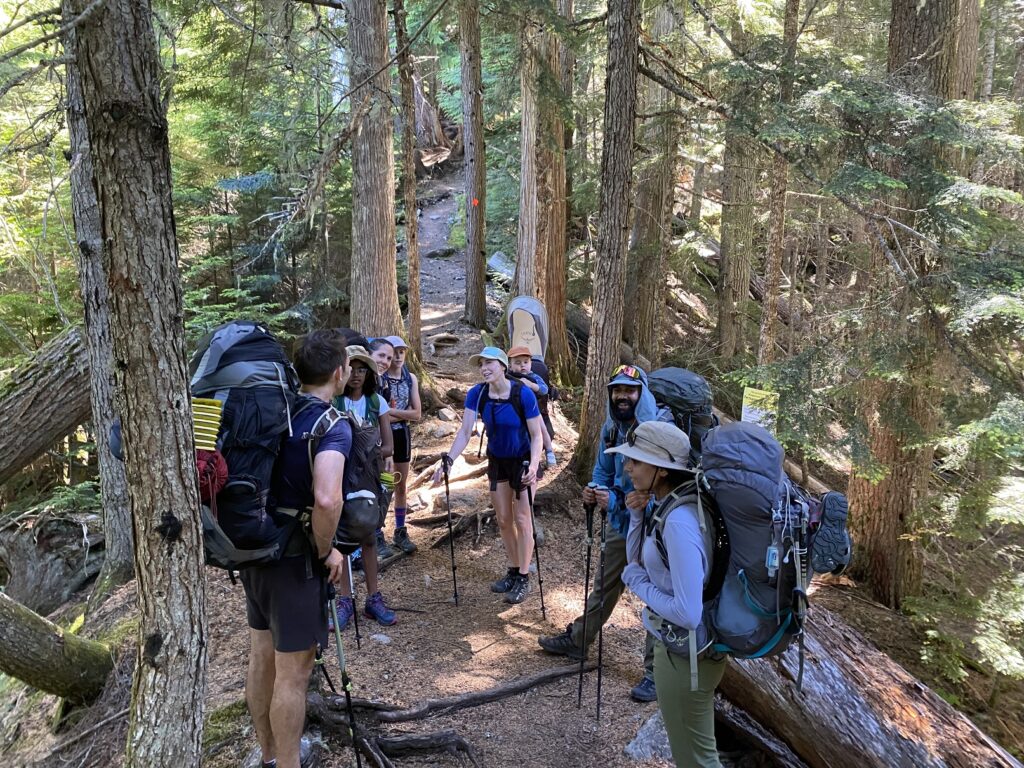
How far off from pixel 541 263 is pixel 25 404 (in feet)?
25.7

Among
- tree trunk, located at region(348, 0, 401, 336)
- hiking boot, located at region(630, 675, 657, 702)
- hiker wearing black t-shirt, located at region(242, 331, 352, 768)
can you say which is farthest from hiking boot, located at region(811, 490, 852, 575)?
tree trunk, located at region(348, 0, 401, 336)

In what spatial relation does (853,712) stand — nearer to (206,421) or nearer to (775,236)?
(206,421)

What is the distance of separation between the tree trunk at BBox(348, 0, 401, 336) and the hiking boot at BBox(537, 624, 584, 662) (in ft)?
19.4

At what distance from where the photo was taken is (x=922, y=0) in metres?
6.98

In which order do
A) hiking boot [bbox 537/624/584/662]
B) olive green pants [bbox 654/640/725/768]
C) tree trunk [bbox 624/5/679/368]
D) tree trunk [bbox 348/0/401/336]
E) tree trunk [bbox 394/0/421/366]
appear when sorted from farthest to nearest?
tree trunk [bbox 624/5/679/368] → tree trunk [bbox 394/0/421/366] → tree trunk [bbox 348/0/401/336] → hiking boot [bbox 537/624/584/662] → olive green pants [bbox 654/640/725/768]

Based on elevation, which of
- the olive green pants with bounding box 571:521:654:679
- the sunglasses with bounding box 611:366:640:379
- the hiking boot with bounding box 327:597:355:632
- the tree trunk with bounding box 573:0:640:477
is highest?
the tree trunk with bounding box 573:0:640:477

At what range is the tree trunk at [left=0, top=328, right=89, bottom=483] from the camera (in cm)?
662

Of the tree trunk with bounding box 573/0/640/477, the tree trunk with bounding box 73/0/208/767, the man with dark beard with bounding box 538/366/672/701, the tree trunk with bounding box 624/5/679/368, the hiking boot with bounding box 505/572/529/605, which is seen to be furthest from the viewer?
the tree trunk with bounding box 624/5/679/368

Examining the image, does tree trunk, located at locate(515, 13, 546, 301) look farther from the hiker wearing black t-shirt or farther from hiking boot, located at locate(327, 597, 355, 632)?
the hiker wearing black t-shirt

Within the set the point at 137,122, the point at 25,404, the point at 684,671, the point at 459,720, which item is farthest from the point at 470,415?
the point at 25,404

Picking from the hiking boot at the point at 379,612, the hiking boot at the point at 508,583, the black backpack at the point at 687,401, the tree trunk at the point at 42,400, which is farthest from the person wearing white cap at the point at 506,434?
the tree trunk at the point at 42,400

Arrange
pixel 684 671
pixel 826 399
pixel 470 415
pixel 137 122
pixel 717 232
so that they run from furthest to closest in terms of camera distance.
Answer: pixel 717 232, pixel 826 399, pixel 470 415, pixel 684 671, pixel 137 122

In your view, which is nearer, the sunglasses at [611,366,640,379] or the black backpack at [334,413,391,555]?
the black backpack at [334,413,391,555]

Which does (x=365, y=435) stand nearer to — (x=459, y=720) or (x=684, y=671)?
(x=684, y=671)
